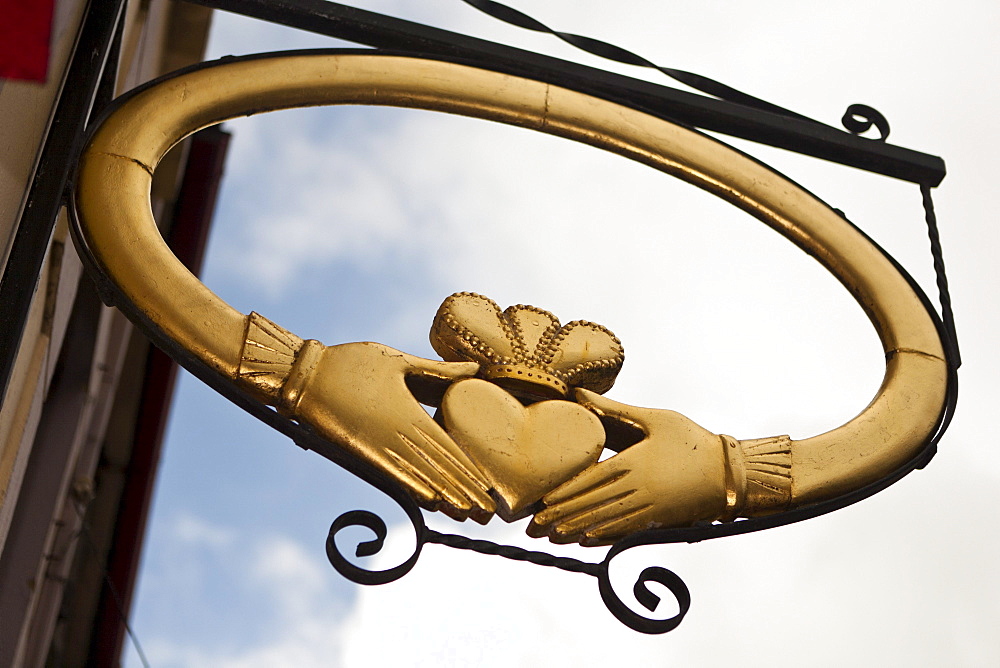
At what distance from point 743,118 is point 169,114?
1.21 metres

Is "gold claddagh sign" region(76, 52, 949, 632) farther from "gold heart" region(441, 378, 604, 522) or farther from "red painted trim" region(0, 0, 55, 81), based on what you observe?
"red painted trim" region(0, 0, 55, 81)

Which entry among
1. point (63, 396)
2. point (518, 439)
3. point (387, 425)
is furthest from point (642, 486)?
point (63, 396)

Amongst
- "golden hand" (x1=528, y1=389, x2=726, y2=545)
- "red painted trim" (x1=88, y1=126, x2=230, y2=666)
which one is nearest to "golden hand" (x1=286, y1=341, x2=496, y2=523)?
"golden hand" (x1=528, y1=389, x2=726, y2=545)

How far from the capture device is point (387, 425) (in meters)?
2.04

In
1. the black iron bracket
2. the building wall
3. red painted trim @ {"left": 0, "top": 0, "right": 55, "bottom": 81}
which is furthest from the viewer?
the black iron bracket

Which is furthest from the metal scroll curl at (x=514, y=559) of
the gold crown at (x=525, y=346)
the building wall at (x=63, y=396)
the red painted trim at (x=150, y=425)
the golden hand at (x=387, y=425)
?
the red painted trim at (x=150, y=425)

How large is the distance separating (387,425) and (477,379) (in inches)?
7.8

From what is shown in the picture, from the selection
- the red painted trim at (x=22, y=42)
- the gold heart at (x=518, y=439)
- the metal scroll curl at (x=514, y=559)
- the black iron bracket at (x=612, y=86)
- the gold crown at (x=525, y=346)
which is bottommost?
the metal scroll curl at (x=514, y=559)

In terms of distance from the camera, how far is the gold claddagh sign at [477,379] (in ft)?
6.68

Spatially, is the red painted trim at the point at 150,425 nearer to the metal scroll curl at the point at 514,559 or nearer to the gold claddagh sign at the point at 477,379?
the gold claddagh sign at the point at 477,379

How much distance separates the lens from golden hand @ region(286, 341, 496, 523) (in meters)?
1.99

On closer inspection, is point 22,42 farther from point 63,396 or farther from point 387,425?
point 63,396

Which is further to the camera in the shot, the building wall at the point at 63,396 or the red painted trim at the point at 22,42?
the building wall at the point at 63,396

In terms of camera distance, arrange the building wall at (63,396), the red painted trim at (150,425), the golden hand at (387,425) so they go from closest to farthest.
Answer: the golden hand at (387,425), the building wall at (63,396), the red painted trim at (150,425)
